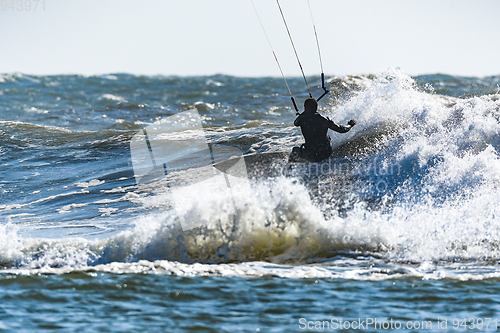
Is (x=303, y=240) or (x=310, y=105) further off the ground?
(x=310, y=105)

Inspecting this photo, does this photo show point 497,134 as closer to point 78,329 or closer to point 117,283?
point 117,283

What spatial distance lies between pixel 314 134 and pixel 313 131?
0.22 ft

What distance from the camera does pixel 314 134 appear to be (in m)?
9.06

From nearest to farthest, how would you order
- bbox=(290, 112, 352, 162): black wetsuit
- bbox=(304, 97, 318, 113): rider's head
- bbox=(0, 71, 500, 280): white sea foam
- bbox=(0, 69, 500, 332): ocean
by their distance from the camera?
1. bbox=(0, 69, 500, 332): ocean
2. bbox=(0, 71, 500, 280): white sea foam
3. bbox=(304, 97, 318, 113): rider's head
4. bbox=(290, 112, 352, 162): black wetsuit

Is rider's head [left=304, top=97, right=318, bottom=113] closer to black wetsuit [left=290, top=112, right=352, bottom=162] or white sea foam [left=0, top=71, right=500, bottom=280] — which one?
black wetsuit [left=290, top=112, right=352, bottom=162]

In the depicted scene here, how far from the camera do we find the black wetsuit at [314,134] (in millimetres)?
8906

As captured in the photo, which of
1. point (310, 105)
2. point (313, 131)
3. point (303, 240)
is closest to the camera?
point (303, 240)

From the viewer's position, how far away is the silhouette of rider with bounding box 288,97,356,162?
8875 millimetres

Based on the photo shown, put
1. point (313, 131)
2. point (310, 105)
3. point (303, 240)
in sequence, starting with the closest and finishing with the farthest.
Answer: point (303, 240) < point (310, 105) < point (313, 131)

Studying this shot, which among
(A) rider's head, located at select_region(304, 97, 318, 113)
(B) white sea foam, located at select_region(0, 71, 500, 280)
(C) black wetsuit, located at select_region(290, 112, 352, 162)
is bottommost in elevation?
(B) white sea foam, located at select_region(0, 71, 500, 280)

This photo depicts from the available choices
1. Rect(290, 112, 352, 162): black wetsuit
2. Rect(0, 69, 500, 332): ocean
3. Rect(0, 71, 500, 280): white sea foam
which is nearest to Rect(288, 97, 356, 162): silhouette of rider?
Rect(290, 112, 352, 162): black wetsuit

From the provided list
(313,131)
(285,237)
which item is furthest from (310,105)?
(285,237)

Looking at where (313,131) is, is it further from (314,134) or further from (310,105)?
(310,105)

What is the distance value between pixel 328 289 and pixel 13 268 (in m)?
3.93
